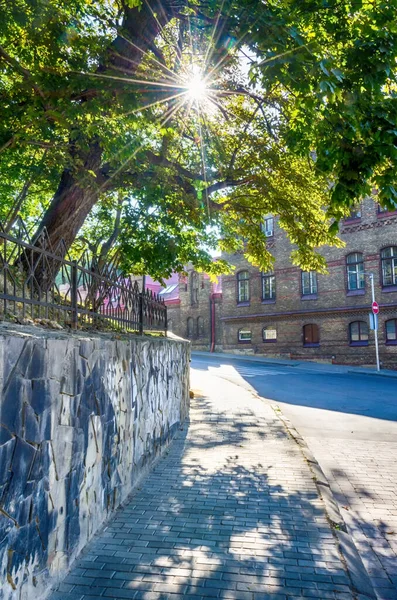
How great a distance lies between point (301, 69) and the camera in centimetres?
489

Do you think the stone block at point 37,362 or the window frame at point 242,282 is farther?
the window frame at point 242,282

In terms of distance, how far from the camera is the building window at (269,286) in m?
32.8

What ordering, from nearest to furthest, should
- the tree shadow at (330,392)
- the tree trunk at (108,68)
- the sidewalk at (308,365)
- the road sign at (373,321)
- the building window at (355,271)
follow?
the tree trunk at (108,68) → the tree shadow at (330,392) → the sidewalk at (308,365) → the road sign at (373,321) → the building window at (355,271)

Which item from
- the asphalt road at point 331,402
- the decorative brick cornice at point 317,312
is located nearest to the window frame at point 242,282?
the decorative brick cornice at point 317,312

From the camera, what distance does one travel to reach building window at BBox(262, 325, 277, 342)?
32.3 metres

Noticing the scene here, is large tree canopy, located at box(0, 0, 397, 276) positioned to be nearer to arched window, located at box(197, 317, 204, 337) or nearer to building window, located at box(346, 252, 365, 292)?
building window, located at box(346, 252, 365, 292)

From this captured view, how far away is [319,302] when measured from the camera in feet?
97.3

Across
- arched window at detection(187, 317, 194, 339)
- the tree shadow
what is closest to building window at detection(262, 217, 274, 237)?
arched window at detection(187, 317, 194, 339)

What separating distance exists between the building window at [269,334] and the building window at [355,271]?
6464 millimetres

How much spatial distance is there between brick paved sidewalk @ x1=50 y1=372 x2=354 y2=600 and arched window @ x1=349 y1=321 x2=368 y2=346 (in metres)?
21.7

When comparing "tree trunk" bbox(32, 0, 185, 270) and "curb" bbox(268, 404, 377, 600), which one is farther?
"tree trunk" bbox(32, 0, 185, 270)

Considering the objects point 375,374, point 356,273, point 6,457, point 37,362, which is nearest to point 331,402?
point 375,374

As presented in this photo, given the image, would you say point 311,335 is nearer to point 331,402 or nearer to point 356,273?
point 356,273

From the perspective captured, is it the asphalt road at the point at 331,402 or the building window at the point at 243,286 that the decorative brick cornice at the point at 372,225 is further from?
the asphalt road at the point at 331,402
